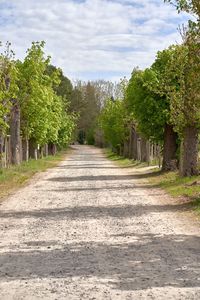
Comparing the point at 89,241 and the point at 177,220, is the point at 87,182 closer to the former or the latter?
the point at 177,220

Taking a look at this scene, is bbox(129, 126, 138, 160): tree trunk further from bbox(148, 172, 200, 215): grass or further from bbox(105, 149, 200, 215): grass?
bbox(148, 172, 200, 215): grass

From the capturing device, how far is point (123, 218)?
1417 cm

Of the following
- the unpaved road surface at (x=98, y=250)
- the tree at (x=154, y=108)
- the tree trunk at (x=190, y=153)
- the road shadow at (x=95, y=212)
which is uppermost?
the tree at (x=154, y=108)

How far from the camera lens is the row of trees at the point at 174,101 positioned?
17.3 meters

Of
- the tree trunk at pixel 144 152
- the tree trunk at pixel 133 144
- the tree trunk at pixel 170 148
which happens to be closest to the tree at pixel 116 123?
the tree trunk at pixel 133 144

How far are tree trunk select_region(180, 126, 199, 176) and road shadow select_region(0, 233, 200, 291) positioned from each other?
13284 mm

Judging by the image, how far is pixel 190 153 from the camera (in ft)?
80.3

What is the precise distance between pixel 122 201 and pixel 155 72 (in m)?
12.3

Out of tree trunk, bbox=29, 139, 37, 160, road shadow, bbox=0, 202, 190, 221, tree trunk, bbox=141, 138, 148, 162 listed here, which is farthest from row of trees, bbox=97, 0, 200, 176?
tree trunk, bbox=29, 139, 37, 160

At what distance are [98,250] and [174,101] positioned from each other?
47.8 feet

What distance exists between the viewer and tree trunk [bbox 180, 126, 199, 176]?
2436 centimetres

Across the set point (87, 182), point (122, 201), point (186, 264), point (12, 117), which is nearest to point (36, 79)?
point (12, 117)

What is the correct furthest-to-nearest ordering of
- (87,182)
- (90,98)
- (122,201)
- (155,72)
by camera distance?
(90,98)
(155,72)
(87,182)
(122,201)

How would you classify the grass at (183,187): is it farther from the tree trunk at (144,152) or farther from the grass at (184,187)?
the tree trunk at (144,152)
